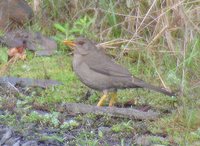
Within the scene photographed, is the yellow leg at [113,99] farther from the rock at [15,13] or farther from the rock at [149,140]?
the rock at [15,13]

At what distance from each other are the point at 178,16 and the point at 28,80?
1.94 metres

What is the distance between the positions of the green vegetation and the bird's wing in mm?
317

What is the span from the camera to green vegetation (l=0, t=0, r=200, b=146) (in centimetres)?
691

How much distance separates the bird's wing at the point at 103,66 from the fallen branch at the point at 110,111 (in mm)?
473

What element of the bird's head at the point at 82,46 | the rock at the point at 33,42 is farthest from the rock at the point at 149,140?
the rock at the point at 33,42

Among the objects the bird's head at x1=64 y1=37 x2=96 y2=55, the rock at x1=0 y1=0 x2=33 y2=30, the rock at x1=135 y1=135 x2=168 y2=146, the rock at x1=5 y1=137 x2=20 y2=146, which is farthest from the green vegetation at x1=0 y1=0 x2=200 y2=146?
the bird's head at x1=64 y1=37 x2=96 y2=55

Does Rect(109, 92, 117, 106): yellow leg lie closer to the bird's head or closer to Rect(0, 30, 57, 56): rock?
the bird's head

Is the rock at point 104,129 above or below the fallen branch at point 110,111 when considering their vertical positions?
below

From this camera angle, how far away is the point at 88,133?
6770mm

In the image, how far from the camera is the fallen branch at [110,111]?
717cm

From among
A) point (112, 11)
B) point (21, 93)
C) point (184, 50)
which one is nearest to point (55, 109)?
point (21, 93)

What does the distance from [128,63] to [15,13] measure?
1.87 m

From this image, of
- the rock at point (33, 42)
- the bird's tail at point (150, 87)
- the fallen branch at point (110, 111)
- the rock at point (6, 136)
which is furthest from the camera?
the rock at point (33, 42)

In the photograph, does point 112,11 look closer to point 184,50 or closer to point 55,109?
point 184,50
